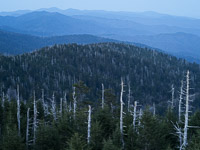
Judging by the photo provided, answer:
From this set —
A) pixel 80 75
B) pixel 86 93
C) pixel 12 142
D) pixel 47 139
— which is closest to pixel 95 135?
pixel 47 139

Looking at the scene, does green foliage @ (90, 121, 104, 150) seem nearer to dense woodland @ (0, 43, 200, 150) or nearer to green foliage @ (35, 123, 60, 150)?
dense woodland @ (0, 43, 200, 150)

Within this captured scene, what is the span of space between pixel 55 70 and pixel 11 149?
459 ft

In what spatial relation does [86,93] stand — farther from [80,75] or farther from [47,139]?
[80,75]

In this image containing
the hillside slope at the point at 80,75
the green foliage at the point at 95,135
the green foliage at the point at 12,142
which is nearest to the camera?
the green foliage at the point at 95,135

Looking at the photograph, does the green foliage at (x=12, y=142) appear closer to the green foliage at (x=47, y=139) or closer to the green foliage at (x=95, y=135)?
the green foliage at (x=47, y=139)

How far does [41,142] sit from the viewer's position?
30125 mm

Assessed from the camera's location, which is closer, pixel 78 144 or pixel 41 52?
pixel 78 144

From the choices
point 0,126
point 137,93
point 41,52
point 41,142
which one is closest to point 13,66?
point 41,52

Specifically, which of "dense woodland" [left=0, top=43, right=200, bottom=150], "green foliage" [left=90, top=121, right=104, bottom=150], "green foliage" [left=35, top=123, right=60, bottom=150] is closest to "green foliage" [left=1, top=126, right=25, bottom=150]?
"dense woodland" [left=0, top=43, right=200, bottom=150]

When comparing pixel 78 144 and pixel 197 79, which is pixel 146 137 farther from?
pixel 197 79

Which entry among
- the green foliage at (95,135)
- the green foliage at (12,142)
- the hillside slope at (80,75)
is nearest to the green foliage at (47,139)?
the green foliage at (12,142)

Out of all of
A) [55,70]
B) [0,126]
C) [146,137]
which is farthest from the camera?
[55,70]

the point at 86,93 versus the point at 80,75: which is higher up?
the point at 86,93

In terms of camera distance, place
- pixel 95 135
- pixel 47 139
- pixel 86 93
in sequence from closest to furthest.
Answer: pixel 95 135 < pixel 47 139 < pixel 86 93
